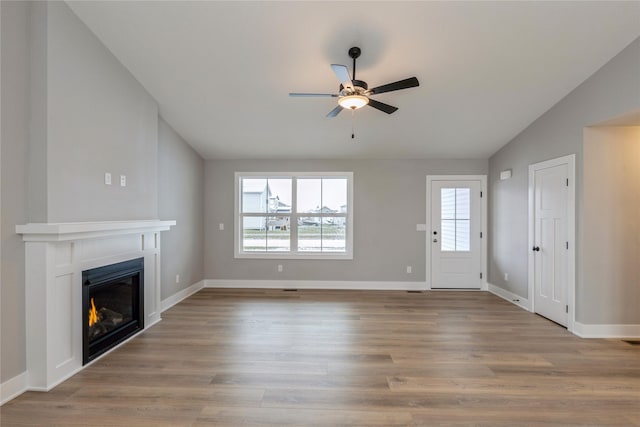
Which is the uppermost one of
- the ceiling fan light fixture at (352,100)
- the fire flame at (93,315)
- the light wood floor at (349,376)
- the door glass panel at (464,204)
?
the ceiling fan light fixture at (352,100)

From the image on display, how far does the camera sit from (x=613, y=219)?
137 inches

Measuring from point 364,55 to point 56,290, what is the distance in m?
3.42

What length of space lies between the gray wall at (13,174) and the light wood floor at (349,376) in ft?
1.38

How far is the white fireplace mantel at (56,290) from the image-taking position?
2.38 metres

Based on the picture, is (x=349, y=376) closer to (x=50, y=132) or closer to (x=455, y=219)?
(x=50, y=132)

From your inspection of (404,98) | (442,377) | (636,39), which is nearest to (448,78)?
(404,98)

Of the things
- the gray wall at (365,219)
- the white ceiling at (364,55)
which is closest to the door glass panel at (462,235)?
the gray wall at (365,219)

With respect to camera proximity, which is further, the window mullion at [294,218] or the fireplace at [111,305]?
the window mullion at [294,218]

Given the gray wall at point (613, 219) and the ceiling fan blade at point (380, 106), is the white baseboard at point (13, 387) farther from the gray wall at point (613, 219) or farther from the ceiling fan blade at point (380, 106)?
the gray wall at point (613, 219)

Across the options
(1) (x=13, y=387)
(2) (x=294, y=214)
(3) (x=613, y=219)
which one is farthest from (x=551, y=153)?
(1) (x=13, y=387)

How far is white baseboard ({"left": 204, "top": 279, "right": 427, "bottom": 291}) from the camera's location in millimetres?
5648

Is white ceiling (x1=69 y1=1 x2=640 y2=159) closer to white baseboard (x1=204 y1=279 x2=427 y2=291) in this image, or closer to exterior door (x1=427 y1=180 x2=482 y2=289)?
exterior door (x1=427 y1=180 x2=482 y2=289)

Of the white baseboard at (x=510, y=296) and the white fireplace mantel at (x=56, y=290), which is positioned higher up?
the white fireplace mantel at (x=56, y=290)

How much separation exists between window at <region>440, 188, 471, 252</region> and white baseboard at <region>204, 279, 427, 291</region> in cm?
91
